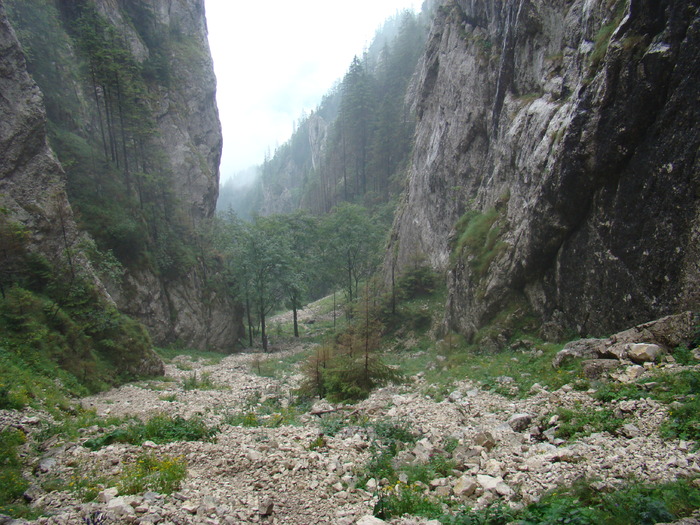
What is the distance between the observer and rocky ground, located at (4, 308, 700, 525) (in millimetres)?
5324

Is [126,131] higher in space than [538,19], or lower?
higher

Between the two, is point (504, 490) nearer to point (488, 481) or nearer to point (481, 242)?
point (488, 481)

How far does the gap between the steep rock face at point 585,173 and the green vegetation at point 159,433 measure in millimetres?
12240

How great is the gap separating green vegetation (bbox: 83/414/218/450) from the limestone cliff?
19.1 meters

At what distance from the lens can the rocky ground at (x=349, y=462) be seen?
5.32 meters

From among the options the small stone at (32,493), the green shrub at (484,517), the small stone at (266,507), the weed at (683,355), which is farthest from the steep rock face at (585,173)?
the small stone at (32,493)

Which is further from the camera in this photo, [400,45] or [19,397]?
[400,45]

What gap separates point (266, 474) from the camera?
22.4ft

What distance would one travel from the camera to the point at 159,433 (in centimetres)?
876

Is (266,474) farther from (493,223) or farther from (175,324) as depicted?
(175,324)

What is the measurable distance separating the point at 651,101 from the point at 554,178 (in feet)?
13.1

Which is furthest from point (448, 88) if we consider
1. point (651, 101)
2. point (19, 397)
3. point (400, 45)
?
point (400, 45)

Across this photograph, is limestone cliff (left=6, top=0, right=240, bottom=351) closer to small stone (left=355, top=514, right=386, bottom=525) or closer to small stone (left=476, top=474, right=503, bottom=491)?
small stone (left=355, top=514, right=386, bottom=525)

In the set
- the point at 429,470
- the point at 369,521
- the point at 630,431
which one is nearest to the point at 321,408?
the point at 429,470
